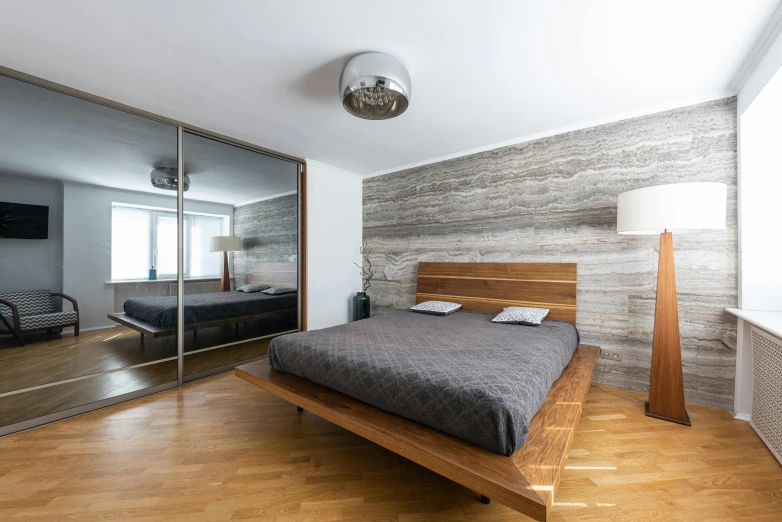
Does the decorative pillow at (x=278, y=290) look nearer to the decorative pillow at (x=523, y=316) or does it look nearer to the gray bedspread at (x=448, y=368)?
the gray bedspread at (x=448, y=368)

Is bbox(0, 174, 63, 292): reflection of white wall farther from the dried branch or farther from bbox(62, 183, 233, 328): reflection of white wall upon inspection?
the dried branch

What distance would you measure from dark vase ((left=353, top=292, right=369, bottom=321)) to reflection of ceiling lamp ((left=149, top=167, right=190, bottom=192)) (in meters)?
2.47

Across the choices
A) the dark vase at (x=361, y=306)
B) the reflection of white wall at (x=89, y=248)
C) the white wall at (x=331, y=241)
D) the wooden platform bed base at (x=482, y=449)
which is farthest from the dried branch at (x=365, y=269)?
the reflection of white wall at (x=89, y=248)

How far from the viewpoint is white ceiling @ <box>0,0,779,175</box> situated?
65.4 inches

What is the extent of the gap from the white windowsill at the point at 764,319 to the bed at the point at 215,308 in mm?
3946

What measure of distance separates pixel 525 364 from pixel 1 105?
366 cm

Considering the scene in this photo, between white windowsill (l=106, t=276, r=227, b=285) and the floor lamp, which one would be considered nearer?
Result: the floor lamp

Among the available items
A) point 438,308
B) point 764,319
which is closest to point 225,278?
point 438,308

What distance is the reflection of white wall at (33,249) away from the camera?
2129 millimetres

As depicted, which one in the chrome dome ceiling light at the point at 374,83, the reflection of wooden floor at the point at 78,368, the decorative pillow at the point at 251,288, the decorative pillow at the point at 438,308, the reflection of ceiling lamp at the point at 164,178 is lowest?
the reflection of wooden floor at the point at 78,368

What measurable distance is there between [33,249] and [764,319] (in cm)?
483

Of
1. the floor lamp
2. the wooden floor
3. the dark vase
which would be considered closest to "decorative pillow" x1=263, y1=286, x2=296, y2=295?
the dark vase

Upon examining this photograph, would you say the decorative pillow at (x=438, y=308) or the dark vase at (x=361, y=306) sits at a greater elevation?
the decorative pillow at (x=438, y=308)

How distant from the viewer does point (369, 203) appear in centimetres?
475
